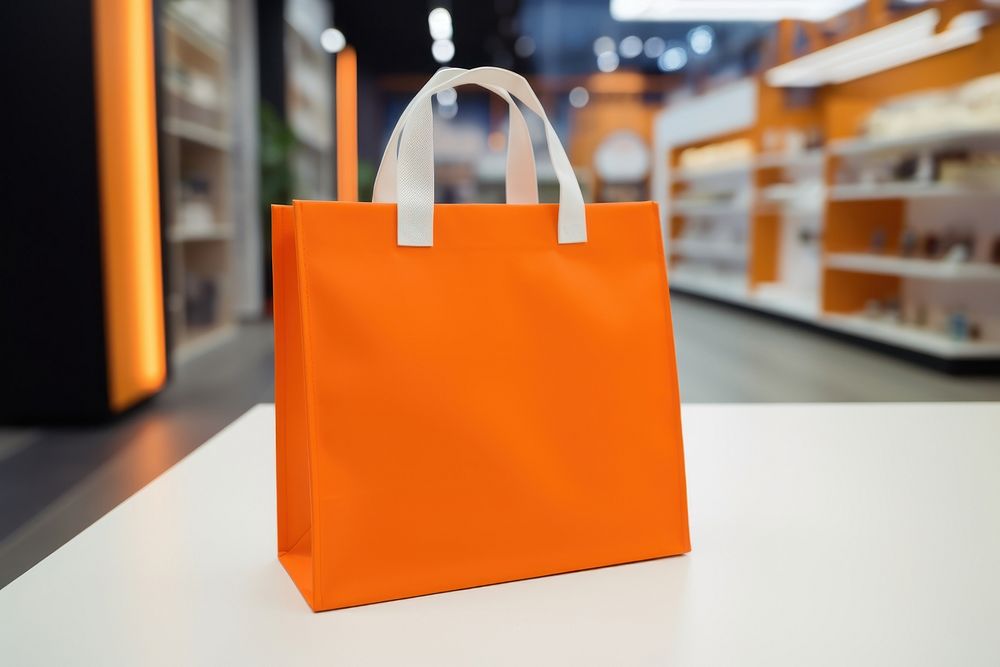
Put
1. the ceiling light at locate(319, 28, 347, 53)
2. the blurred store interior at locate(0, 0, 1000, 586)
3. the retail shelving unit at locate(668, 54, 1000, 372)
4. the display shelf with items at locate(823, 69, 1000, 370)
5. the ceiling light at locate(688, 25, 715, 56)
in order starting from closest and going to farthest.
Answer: the blurred store interior at locate(0, 0, 1000, 586) < the display shelf with items at locate(823, 69, 1000, 370) < the retail shelving unit at locate(668, 54, 1000, 372) < the ceiling light at locate(688, 25, 715, 56) < the ceiling light at locate(319, 28, 347, 53)

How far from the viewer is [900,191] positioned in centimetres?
552

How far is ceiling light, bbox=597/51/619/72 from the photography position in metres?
10.8

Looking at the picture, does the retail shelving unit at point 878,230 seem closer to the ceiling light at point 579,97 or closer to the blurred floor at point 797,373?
the blurred floor at point 797,373

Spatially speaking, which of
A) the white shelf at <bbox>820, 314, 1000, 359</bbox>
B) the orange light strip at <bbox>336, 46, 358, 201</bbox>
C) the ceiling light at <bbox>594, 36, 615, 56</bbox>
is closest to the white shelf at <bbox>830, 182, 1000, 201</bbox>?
the white shelf at <bbox>820, 314, 1000, 359</bbox>

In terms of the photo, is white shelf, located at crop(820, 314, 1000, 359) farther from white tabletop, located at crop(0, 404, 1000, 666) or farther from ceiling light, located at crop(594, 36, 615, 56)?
ceiling light, located at crop(594, 36, 615, 56)

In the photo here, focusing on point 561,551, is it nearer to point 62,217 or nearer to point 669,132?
point 62,217

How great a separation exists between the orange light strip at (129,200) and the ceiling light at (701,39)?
24.1 ft

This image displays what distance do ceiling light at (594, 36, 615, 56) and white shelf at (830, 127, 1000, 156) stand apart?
15.5 feet

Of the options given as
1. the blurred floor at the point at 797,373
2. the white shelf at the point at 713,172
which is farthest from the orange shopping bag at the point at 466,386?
the white shelf at the point at 713,172

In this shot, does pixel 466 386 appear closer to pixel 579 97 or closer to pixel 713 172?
pixel 713 172

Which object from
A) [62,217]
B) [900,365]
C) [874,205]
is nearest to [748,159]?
[874,205]

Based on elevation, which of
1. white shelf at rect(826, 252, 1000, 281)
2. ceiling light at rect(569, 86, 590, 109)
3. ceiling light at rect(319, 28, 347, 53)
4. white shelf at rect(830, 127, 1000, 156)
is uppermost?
ceiling light at rect(319, 28, 347, 53)

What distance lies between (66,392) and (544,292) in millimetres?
3528

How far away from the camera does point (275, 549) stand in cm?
65
